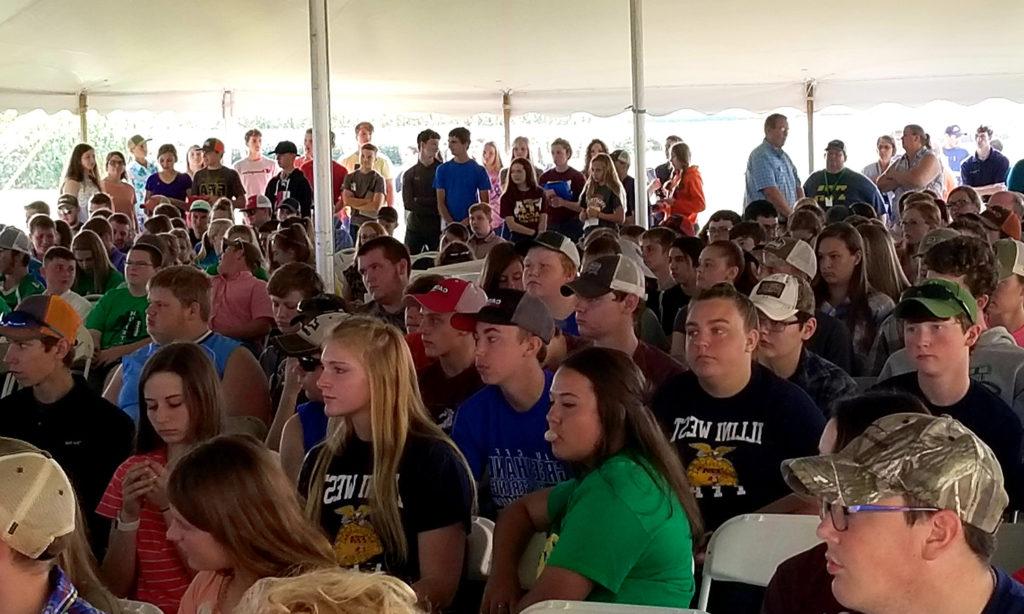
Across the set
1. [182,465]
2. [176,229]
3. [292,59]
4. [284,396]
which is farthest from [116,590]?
[292,59]

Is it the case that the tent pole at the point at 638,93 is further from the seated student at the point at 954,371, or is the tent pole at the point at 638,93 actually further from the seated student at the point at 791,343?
the seated student at the point at 954,371

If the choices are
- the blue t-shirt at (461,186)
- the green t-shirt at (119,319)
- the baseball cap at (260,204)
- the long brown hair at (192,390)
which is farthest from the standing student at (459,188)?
the long brown hair at (192,390)

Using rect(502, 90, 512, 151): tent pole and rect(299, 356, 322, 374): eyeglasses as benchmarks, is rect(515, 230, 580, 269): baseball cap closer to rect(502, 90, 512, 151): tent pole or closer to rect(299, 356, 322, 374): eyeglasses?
rect(299, 356, 322, 374): eyeglasses

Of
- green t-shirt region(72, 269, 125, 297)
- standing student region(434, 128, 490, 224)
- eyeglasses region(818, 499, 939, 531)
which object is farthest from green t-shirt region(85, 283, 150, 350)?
standing student region(434, 128, 490, 224)

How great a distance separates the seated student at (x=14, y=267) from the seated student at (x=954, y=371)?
20.8ft

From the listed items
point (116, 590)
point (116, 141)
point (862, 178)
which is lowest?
point (116, 590)

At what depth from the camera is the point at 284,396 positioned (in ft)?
16.2

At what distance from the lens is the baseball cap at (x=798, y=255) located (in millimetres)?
5898

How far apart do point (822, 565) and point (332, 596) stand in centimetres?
146

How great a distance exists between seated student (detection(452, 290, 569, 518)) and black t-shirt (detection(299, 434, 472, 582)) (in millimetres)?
534

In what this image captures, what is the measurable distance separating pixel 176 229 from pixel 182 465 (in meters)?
7.50

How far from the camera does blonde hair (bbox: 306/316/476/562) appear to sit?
344 cm

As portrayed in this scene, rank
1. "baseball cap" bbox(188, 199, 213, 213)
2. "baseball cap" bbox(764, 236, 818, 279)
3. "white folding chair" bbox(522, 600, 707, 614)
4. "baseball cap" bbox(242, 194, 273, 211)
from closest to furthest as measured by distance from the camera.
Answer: "white folding chair" bbox(522, 600, 707, 614) → "baseball cap" bbox(764, 236, 818, 279) → "baseball cap" bbox(242, 194, 273, 211) → "baseball cap" bbox(188, 199, 213, 213)

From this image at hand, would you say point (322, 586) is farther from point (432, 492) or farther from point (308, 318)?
point (308, 318)
